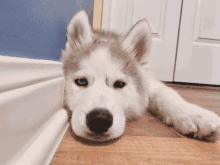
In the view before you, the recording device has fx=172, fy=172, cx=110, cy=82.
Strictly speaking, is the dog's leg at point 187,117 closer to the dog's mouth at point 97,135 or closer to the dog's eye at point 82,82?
the dog's mouth at point 97,135

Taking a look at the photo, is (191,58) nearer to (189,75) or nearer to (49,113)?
(189,75)

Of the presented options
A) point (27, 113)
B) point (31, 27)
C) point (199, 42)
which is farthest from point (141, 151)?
point (199, 42)

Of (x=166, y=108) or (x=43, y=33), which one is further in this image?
(x=166, y=108)

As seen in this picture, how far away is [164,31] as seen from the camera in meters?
3.20

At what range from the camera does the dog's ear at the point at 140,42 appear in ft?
4.12

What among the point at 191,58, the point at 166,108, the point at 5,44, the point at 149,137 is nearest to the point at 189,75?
the point at 191,58

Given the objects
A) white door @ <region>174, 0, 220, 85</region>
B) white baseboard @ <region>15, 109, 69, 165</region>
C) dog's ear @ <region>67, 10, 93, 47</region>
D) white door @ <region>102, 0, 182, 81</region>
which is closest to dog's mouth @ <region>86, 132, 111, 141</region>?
white baseboard @ <region>15, 109, 69, 165</region>

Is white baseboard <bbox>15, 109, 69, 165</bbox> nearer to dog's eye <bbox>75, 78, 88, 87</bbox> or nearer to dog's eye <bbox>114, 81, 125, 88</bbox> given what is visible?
dog's eye <bbox>75, 78, 88, 87</bbox>

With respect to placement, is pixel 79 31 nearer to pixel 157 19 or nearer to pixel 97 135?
pixel 97 135

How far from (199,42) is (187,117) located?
2729 millimetres

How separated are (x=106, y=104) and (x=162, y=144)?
355mm

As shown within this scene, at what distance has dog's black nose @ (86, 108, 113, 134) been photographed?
0.80 meters

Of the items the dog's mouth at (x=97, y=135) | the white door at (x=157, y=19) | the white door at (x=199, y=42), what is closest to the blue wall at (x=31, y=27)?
the dog's mouth at (x=97, y=135)

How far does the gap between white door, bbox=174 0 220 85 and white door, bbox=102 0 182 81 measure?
0.50ft
